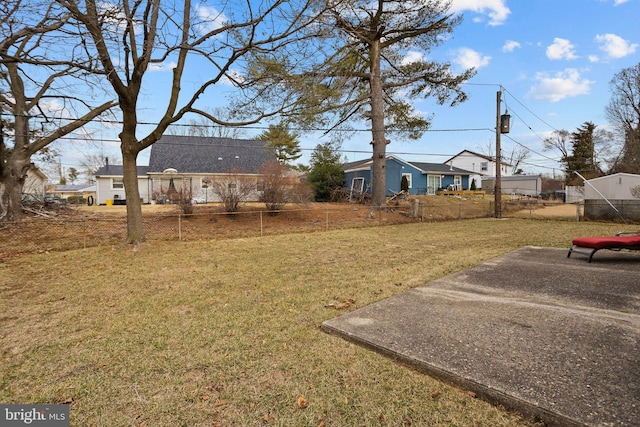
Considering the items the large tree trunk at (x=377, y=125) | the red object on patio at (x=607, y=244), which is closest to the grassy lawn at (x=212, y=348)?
the red object on patio at (x=607, y=244)

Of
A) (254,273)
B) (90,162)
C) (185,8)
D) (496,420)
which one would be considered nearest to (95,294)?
(254,273)

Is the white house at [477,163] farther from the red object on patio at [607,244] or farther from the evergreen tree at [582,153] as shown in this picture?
the red object on patio at [607,244]

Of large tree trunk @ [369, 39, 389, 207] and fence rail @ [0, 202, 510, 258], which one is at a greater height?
large tree trunk @ [369, 39, 389, 207]

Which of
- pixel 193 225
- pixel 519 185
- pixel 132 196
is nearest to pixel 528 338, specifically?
pixel 132 196

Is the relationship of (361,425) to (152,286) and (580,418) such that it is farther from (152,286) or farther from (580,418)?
(152,286)

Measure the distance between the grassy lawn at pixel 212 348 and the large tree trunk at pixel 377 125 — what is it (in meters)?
9.37

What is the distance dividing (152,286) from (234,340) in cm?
268

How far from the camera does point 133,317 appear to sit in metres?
3.71

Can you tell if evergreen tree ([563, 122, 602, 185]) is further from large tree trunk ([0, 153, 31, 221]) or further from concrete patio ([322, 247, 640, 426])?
large tree trunk ([0, 153, 31, 221])

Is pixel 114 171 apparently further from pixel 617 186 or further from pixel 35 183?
pixel 617 186

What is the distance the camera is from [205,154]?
2638cm

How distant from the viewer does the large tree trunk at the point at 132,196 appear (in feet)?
26.6

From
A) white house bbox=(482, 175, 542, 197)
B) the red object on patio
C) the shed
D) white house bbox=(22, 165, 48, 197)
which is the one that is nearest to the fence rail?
the shed

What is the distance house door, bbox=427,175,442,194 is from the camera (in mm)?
28062
